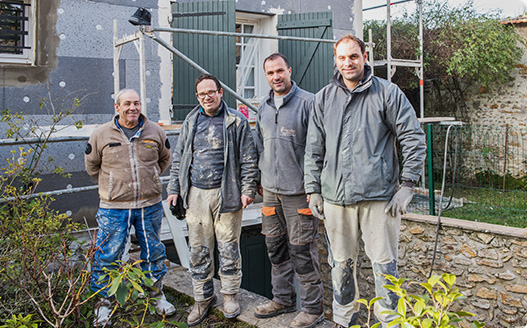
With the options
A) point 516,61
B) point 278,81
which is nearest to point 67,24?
point 278,81

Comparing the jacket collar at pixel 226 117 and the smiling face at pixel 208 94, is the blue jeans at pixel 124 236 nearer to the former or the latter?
the jacket collar at pixel 226 117

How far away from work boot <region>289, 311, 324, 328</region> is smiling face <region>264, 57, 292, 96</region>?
5.27ft

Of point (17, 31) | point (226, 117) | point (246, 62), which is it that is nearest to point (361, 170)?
point (226, 117)

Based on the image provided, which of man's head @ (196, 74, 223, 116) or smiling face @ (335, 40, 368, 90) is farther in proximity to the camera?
man's head @ (196, 74, 223, 116)

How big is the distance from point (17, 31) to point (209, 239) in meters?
4.11

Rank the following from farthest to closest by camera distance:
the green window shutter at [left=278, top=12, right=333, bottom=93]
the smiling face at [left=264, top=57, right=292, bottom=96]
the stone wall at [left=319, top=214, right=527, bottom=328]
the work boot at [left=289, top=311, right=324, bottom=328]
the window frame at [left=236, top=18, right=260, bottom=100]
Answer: the window frame at [left=236, top=18, right=260, bottom=100], the green window shutter at [left=278, top=12, right=333, bottom=93], the stone wall at [left=319, top=214, right=527, bottom=328], the smiling face at [left=264, top=57, right=292, bottom=96], the work boot at [left=289, top=311, right=324, bottom=328]

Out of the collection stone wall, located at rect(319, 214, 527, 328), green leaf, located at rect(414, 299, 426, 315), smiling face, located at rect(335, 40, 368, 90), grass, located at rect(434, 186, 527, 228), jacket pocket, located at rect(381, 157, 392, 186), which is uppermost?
smiling face, located at rect(335, 40, 368, 90)

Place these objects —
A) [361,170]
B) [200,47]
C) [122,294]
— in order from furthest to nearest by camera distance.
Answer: [200,47], [361,170], [122,294]

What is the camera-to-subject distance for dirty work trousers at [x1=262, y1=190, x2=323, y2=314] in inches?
130

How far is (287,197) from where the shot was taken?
11.0 feet

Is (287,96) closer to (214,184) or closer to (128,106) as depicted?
(214,184)

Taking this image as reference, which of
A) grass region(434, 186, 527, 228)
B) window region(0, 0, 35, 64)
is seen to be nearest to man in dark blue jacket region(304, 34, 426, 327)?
grass region(434, 186, 527, 228)

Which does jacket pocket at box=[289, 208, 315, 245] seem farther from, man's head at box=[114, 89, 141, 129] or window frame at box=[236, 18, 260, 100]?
window frame at box=[236, 18, 260, 100]

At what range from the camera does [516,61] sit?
1104 centimetres
